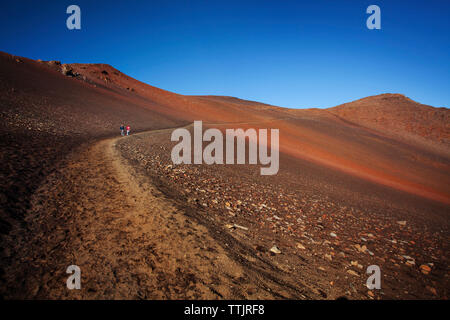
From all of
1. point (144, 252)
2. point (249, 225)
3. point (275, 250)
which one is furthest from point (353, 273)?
point (144, 252)

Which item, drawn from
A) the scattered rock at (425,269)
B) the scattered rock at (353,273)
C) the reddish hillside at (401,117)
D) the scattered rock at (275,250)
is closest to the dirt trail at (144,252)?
the scattered rock at (275,250)

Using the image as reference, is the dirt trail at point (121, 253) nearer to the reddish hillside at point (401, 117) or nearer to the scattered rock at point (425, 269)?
the scattered rock at point (425, 269)

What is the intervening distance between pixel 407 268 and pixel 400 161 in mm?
33594

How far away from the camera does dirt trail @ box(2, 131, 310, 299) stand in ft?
9.55

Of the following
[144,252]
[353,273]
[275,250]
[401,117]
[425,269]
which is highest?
[401,117]

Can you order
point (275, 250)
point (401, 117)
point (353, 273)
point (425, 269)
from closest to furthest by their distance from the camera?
1. point (353, 273)
2. point (275, 250)
3. point (425, 269)
4. point (401, 117)

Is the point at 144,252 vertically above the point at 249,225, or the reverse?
the point at 144,252

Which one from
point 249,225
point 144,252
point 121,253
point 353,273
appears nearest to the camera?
point 121,253

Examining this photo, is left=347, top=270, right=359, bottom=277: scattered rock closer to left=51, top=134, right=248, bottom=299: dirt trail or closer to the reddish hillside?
left=51, top=134, right=248, bottom=299: dirt trail

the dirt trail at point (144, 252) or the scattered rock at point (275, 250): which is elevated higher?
the dirt trail at point (144, 252)

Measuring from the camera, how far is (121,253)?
357 cm

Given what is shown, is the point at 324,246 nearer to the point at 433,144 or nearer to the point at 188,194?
the point at 188,194

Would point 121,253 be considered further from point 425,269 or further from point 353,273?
point 425,269

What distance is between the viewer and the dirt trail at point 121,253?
2.91 metres
